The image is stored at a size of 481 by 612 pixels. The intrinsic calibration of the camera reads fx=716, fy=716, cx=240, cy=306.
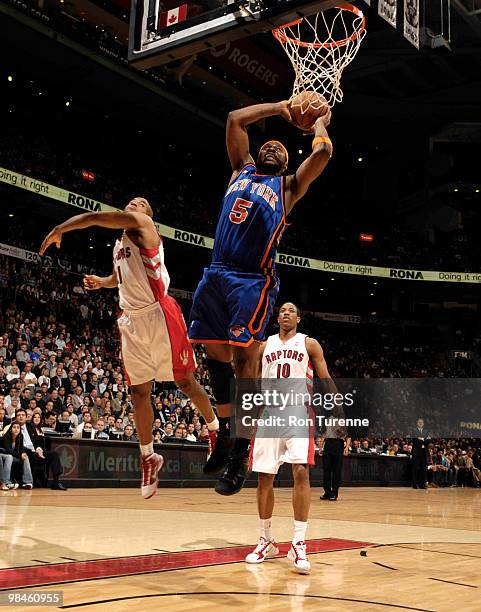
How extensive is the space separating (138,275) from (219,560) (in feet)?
7.44

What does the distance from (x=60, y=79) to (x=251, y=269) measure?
19085mm

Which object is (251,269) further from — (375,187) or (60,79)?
(375,187)

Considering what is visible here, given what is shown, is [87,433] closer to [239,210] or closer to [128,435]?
[128,435]

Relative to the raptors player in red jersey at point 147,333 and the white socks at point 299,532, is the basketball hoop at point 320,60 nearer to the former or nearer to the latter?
the raptors player in red jersey at point 147,333

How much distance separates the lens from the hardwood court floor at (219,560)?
4.06 meters

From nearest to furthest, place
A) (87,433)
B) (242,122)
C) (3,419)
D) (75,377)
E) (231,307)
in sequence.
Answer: (231,307) < (242,122) < (3,419) < (87,433) < (75,377)

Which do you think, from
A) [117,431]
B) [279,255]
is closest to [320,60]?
[117,431]

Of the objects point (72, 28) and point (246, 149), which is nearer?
point (246, 149)

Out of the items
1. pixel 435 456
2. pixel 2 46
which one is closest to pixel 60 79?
pixel 2 46

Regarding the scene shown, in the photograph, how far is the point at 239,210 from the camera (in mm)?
4344

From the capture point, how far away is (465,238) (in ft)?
106

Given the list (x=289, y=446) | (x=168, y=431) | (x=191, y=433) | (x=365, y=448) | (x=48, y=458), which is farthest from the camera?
(x=365, y=448)

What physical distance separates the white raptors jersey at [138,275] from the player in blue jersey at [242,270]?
500 mm

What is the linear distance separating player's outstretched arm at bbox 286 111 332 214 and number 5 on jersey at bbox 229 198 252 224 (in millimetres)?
287
